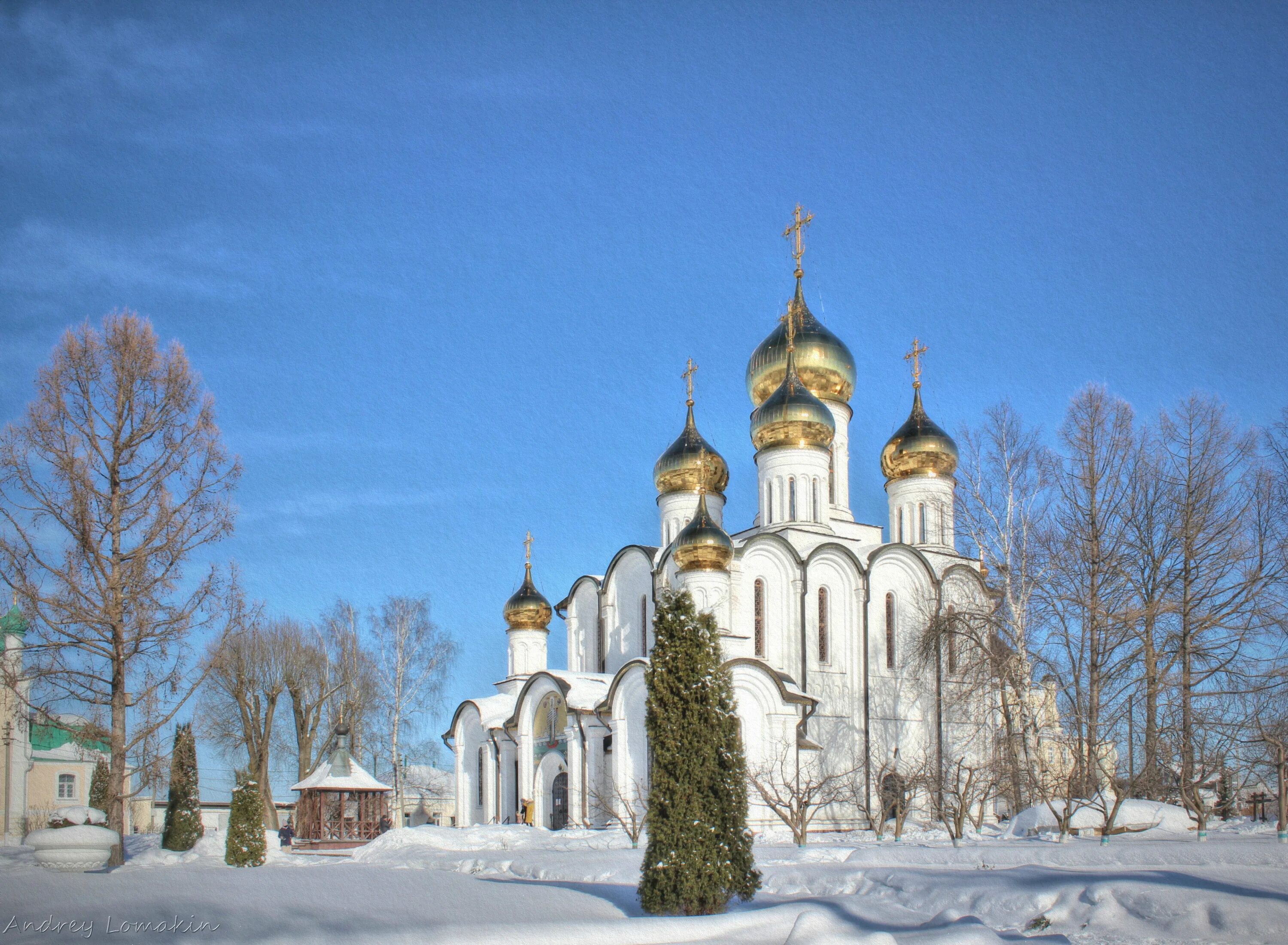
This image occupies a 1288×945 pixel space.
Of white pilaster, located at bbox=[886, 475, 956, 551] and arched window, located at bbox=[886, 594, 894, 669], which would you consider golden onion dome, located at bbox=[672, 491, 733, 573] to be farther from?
white pilaster, located at bbox=[886, 475, 956, 551]

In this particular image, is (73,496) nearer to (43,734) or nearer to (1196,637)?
(43,734)

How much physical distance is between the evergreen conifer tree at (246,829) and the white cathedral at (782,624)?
265 inches

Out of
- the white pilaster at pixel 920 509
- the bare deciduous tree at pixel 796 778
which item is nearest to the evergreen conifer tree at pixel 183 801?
the bare deciduous tree at pixel 796 778

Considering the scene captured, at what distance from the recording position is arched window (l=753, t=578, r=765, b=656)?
75.7 ft

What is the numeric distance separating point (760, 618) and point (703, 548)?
225cm

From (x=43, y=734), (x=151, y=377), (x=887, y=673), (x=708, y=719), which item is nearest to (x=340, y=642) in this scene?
(x=43, y=734)

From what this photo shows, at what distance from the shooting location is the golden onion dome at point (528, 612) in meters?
29.0

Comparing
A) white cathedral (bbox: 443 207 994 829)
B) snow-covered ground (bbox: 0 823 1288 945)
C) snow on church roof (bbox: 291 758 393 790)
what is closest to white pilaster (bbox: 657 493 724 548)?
white cathedral (bbox: 443 207 994 829)

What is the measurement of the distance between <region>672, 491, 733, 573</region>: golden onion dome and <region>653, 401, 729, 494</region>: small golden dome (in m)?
4.16

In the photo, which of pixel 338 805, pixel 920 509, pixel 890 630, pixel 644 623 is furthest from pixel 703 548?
pixel 338 805

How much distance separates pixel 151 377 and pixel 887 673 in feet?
51.6

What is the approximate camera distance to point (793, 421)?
24.8 m

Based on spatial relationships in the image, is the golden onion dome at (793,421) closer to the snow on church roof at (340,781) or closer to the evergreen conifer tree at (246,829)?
the snow on church roof at (340,781)

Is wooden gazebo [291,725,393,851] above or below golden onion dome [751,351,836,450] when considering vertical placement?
below
